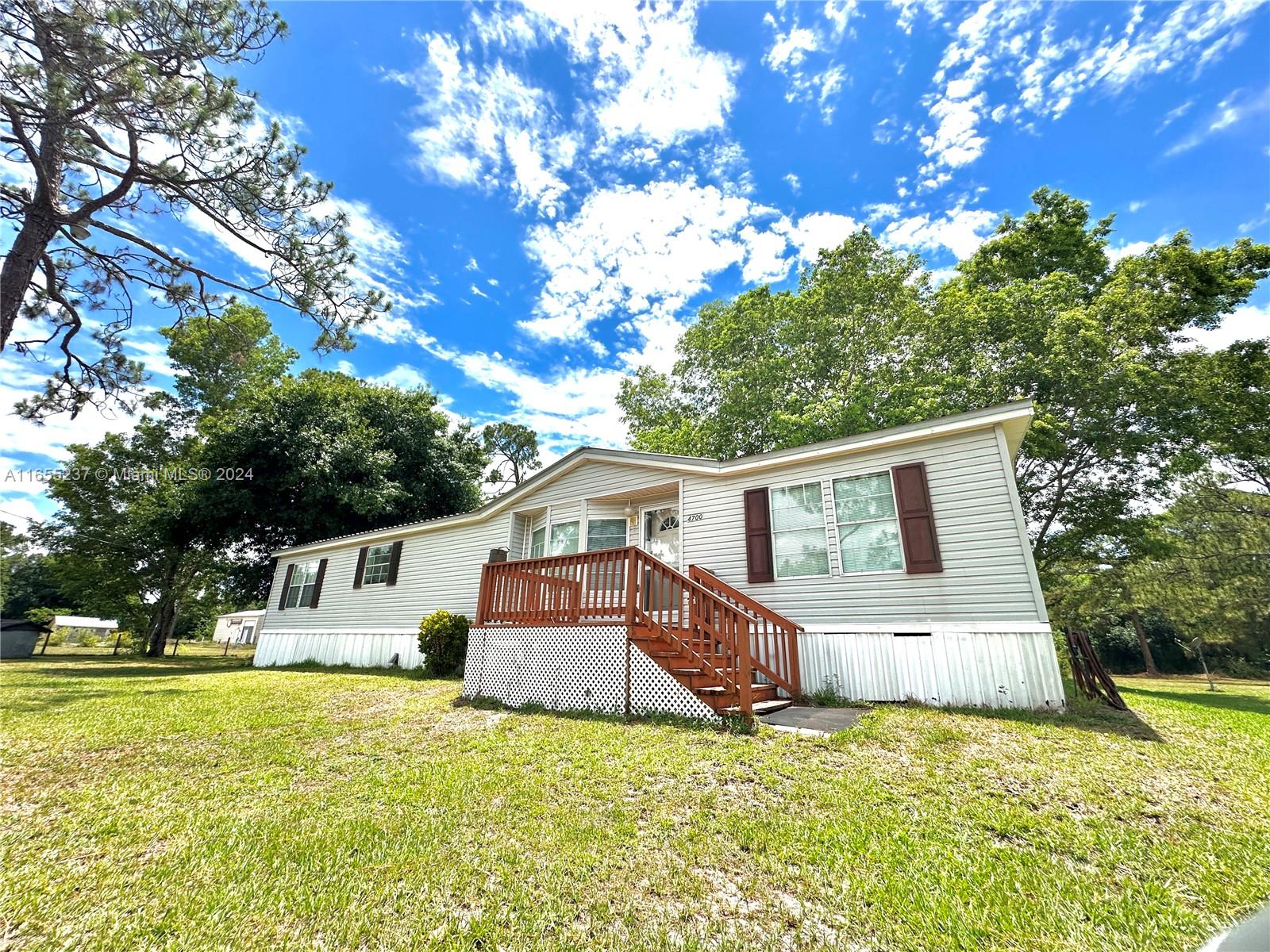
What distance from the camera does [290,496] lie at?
18.1 meters


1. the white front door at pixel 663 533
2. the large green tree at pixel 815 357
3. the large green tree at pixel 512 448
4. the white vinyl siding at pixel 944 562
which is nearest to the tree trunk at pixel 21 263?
the white front door at pixel 663 533

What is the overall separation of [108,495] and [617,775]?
87.8 feet

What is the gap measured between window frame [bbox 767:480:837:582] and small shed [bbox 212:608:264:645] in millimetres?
39334

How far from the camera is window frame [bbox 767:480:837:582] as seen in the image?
23.6ft

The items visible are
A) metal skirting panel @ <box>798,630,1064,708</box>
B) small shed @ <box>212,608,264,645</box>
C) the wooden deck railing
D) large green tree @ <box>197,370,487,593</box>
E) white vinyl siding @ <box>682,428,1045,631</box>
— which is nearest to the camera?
metal skirting panel @ <box>798,630,1064,708</box>

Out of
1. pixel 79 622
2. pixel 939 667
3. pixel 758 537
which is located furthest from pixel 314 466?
pixel 79 622

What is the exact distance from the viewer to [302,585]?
15.0 metres

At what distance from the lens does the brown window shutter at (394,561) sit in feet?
41.7

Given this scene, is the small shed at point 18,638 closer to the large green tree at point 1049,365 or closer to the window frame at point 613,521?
the window frame at point 613,521

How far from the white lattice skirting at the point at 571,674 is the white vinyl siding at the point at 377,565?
692 centimetres

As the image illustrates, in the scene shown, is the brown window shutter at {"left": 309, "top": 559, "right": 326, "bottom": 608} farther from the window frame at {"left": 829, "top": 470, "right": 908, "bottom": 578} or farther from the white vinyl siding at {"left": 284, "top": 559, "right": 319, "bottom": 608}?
the window frame at {"left": 829, "top": 470, "right": 908, "bottom": 578}

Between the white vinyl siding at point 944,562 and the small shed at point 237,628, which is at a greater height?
the white vinyl siding at point 944,562

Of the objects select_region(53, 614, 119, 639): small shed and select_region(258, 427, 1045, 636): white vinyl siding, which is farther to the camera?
select_region(53, 614, 119, 639): small shed

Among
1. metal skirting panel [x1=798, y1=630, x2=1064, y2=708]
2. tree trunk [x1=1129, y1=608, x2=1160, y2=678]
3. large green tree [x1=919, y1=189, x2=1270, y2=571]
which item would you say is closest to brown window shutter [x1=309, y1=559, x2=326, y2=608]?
metal skirting panel [x1=798, y1=630, x2=1064, y2=708]
